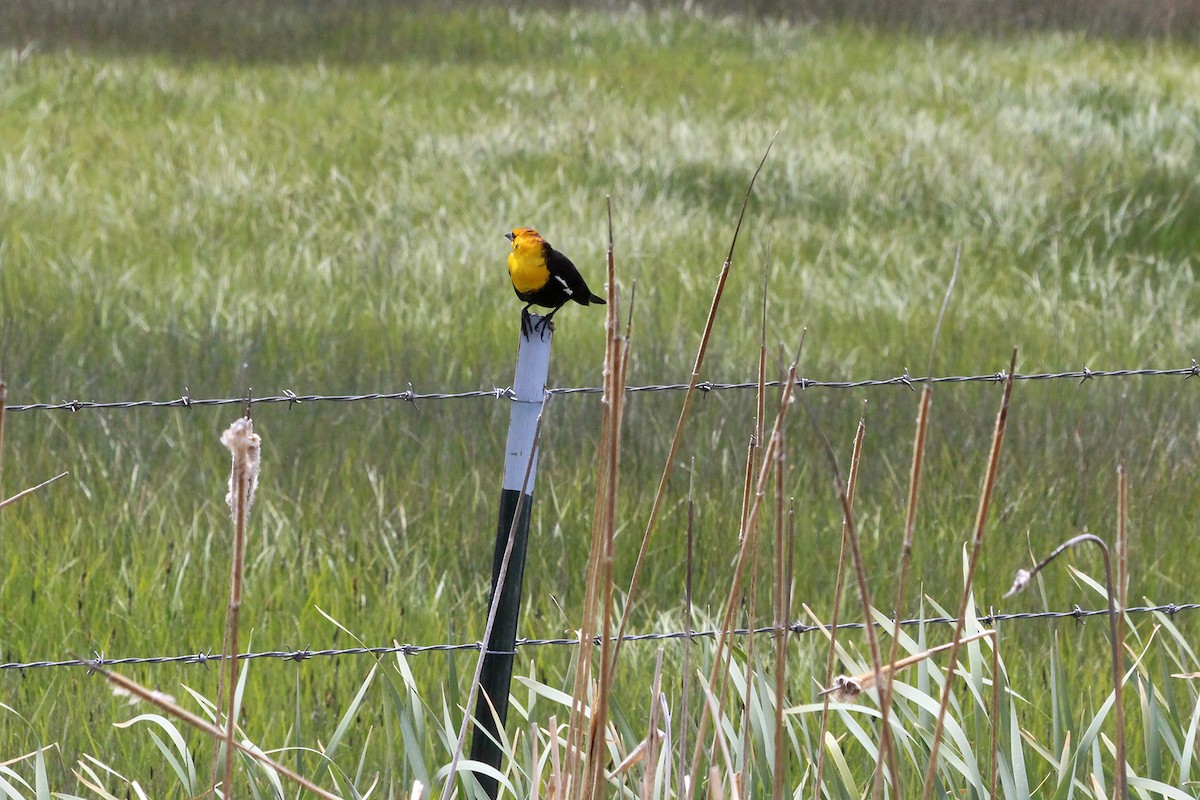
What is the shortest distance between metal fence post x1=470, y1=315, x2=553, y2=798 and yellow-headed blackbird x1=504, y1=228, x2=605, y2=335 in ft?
1.25

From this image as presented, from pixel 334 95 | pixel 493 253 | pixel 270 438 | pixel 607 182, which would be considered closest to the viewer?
pixel 270 438

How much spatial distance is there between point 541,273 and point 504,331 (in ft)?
9.91

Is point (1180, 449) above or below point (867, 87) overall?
below

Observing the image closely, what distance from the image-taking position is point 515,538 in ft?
6.46

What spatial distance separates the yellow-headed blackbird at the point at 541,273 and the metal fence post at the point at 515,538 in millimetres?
382

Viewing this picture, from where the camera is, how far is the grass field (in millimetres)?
3031

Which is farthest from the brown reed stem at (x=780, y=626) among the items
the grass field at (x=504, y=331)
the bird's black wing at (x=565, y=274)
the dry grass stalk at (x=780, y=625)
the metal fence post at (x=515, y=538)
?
the bird's black wing at (x=565, y=274)

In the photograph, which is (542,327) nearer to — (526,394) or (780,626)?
(526,394)

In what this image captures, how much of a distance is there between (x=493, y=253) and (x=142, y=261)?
1.77 meters

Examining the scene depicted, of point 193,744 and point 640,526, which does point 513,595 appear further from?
point 640,526

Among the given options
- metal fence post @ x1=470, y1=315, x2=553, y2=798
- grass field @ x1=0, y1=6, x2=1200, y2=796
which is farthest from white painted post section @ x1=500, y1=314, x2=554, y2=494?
grass field @ x1=0, y1=6, x2=1200, y2=796

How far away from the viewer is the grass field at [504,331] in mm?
3031

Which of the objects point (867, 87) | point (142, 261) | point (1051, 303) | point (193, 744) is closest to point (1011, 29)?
point (867, 87)

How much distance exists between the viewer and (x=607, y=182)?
848cm
